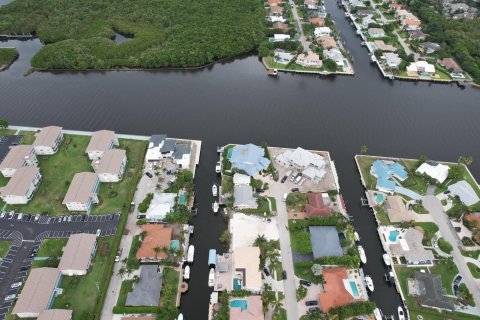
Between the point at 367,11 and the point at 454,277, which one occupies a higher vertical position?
the point at 367,11

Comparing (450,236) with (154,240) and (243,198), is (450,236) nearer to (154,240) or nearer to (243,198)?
(243,198)

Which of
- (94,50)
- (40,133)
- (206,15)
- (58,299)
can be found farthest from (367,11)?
(58,299)

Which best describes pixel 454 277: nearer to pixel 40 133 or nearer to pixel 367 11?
pixel 40 133

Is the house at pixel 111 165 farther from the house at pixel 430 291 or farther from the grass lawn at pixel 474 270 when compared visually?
the grass lawn at pixel 474 270

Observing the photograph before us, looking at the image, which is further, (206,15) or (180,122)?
(206,15)

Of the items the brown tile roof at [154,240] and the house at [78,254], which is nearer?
the house at [78,254]

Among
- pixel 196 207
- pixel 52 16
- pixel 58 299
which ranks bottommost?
pixel 58 299

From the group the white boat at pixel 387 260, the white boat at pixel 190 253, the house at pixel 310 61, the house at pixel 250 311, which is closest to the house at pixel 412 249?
the white boat at pixel 387 260
